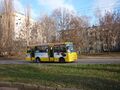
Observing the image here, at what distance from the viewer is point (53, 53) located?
109 feet

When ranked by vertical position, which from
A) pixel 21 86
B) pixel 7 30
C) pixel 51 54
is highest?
pixel 7 30

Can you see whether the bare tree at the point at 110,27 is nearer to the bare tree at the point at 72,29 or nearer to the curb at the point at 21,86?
the bare tree at the point at 72,29

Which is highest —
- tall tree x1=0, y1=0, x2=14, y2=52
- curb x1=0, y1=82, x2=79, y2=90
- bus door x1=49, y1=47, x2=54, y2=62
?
tall tree x1=0, y1=0, x2=14, y2=52

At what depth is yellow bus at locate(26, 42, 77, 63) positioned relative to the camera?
32.1 metres

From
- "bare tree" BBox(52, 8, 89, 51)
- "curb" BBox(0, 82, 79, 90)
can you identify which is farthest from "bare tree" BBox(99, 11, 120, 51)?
"curb" BBox(0, 82, 79, 90)

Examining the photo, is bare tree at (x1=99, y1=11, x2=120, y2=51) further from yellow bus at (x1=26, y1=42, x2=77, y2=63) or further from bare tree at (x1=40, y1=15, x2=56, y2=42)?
yellow bus at (x1=26, y1=42, x2=77, y2=63)

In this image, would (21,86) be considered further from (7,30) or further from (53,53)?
(7,30)

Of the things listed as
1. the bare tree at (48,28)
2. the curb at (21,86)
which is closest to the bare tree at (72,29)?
the bare tree at (48,28)

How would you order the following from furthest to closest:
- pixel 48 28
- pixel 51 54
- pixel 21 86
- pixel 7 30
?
pixel 48 28
pixel 7 30
pixel 51 54
pixel 21 86

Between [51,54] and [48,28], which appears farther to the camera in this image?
[48,28]

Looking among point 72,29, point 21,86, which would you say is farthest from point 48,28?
point 21,86

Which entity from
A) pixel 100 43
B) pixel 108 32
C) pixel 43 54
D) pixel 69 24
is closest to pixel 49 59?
pixel 43 54

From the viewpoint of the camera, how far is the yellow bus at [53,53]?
3209 centimetres

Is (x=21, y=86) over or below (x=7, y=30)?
below
